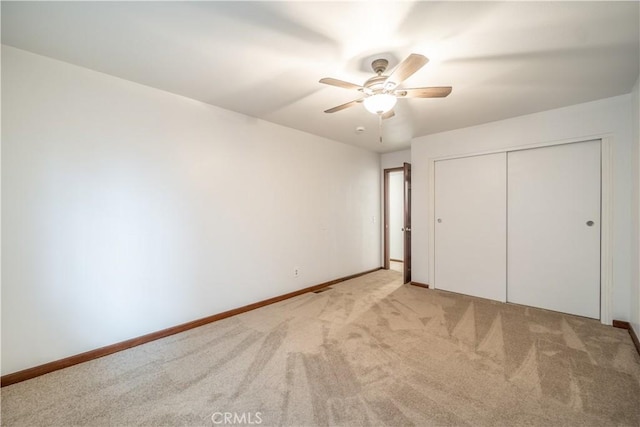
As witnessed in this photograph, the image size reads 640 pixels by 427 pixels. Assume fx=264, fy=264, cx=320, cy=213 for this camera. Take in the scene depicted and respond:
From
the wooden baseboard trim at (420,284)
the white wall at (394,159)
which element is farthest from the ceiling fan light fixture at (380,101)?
the white wall at (394,159)

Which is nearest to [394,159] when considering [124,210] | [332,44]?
[332,44]

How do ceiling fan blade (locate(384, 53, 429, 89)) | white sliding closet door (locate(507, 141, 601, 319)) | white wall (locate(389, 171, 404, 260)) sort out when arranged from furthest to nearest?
white wall (locate(389, 171, 404, 260))
white sliding closet door (locate(507, 141, 601, 319))
ceiling fan blade (locate(384, 53, 429, 89))

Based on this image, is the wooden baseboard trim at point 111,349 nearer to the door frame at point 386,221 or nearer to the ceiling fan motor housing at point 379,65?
the door frame at point 386,221

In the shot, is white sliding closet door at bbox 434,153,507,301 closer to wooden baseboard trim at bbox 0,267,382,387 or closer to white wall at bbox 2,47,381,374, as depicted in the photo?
white wall at bbox 2,47,381,374

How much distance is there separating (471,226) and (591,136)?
5.25 ft

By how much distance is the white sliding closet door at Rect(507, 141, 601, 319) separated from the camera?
3.00 m

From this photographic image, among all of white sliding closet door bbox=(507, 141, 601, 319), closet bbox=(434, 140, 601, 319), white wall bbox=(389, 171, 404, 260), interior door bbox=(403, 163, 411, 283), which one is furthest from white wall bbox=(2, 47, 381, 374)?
white wall bbox=(389, 171, 404, 260)

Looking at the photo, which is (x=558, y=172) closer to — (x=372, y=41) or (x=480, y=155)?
(x=480, y=155)

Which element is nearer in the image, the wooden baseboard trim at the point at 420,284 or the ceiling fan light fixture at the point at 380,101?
the ceiling fan light fixture at the point at 380,101

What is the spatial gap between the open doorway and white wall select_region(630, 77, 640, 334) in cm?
245

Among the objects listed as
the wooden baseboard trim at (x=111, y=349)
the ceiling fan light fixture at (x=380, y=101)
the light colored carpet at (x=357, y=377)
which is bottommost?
the light colored carpet at (x=357, y=377)

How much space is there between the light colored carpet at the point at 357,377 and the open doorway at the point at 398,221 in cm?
163

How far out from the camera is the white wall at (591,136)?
278 centimetres

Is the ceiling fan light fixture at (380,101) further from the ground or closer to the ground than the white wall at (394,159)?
closer to the ground
